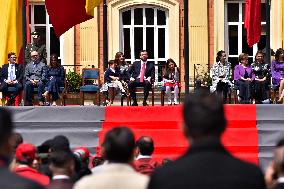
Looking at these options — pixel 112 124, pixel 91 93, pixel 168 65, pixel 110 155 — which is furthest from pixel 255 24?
pixel 110 155

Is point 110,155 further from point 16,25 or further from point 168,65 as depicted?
point 168,65

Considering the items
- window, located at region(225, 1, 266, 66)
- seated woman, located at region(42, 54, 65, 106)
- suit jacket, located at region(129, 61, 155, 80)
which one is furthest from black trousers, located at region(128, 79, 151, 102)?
window, located at region(225, 1, 266, 66)

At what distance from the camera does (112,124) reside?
17.9m

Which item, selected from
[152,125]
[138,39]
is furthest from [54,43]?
[152,125]

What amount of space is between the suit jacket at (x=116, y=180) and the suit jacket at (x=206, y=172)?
0.79 m

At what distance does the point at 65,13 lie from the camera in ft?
70.3

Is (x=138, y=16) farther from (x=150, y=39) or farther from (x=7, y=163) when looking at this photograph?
(x=7, y=163)

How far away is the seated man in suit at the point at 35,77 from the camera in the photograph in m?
21.4

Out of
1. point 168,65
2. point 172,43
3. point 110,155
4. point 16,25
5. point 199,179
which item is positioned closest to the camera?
point 199,179

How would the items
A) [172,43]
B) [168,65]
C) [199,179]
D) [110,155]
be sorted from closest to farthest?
[199,179] → [110,155] → [168,65] → [172,43]

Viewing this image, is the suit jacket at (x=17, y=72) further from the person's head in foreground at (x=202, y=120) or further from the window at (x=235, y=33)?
the person's head in foreground at (x=202, y=120)

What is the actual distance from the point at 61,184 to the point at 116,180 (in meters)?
1.02

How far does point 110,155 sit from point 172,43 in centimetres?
2384

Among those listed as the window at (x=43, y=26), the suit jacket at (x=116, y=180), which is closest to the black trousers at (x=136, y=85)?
the window at (x=43, y=26)
